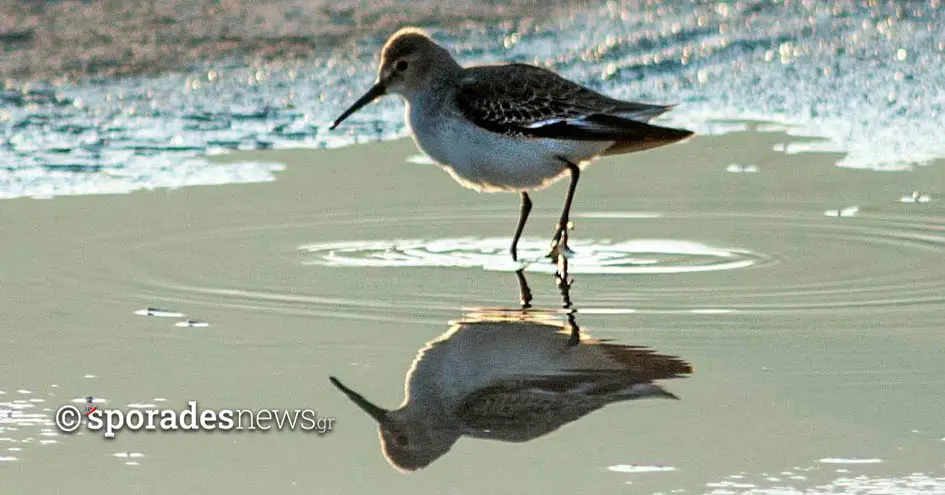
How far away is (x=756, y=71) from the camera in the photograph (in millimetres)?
10977

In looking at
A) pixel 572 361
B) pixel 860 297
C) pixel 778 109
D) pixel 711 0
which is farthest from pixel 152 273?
pixel 711 0

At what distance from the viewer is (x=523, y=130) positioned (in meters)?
7.25

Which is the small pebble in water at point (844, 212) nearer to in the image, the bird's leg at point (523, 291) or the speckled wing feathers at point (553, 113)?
the speckled wing feathers at point (553, 113)

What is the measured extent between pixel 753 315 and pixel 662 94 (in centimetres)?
480

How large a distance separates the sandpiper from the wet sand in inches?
11.4

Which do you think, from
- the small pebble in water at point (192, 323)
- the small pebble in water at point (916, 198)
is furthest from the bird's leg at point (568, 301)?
the small pebble in water at point (916, 198)

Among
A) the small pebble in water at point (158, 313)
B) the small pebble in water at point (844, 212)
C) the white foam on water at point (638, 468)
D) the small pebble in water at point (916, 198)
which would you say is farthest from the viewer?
the small pebble in water at point (916, 198)

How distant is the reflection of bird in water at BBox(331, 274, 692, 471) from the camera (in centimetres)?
461

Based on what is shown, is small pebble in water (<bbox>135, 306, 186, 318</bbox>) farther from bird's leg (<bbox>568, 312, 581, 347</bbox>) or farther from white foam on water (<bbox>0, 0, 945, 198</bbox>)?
white foam on water (<bbox>0, 0, 945, 198</bbox>)

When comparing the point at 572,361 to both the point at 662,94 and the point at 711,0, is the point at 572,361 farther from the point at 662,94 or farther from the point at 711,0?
the point at 711,0

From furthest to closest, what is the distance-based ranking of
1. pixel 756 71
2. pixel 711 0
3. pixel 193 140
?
1. pixel 711 0
2. pixel 756 71
3. pixel 193 140

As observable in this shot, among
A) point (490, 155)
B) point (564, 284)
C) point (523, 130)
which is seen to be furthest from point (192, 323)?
point (523, 130)

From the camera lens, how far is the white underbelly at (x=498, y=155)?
7.25 m

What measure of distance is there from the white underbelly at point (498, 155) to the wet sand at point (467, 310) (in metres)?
0.28
